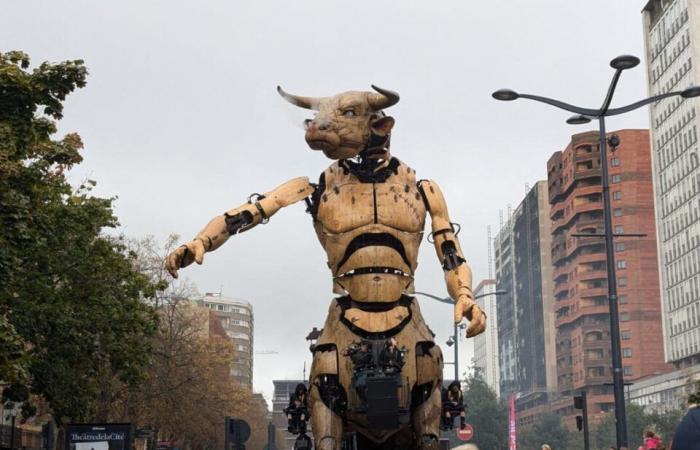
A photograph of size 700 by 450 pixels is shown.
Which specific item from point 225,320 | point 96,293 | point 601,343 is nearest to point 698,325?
point 601,343

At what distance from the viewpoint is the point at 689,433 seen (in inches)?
148

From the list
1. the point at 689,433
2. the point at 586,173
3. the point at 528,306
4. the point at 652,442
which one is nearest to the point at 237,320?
the point at 528,306

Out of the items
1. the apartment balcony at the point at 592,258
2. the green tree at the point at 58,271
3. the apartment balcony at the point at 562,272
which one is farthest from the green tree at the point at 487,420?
the green tree at the point at 58,271

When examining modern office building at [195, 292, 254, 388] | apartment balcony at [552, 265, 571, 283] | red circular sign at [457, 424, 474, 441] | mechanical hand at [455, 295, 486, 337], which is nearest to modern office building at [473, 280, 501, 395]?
modern office building at [195, 292, 254, 388]

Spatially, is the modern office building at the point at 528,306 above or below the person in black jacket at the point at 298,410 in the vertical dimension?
above

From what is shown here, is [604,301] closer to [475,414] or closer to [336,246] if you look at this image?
[475,414]

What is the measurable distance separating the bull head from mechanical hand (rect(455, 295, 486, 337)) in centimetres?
155

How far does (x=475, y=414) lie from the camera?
69625 mm

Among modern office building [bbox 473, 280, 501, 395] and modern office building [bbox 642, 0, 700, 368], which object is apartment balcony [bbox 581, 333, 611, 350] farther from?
modern office building [bbox 473, 280, 501, 395]

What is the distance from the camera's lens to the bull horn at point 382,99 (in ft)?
27.7

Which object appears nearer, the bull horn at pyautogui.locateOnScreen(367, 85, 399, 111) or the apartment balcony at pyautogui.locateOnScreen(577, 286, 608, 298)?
the bull horn at pyautogui.locateOnScreen(367, 85, 399, 111)

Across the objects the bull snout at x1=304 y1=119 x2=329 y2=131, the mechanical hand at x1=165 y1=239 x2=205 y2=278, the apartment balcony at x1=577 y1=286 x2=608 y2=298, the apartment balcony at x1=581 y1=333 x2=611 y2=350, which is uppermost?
the apartment balcony at x1=577 y1=286 x2=608 y2=298

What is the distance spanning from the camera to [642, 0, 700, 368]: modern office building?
74875 mm

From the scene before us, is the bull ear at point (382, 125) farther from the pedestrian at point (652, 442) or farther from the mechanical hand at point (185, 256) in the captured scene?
the pedestrian at point (652, 442)
